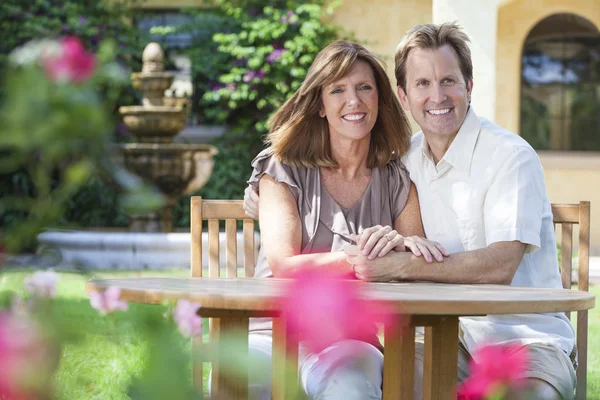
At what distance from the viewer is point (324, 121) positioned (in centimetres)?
325

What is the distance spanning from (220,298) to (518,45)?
1052 centimetres

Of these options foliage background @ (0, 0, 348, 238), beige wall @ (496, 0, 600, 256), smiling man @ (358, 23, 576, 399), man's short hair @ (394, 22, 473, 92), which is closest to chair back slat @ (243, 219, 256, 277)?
smiling man @ (358, 23, 576, 399)

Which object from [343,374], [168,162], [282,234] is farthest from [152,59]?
[343,374]

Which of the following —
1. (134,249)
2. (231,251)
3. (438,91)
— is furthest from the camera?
(134,249)

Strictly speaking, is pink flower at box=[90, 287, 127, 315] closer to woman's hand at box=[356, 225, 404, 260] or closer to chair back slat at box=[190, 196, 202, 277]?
woman's hand at box=[356, 225, 404, 260]

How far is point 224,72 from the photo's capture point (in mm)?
12422

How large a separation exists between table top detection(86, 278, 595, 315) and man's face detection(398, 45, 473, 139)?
0.79 meters

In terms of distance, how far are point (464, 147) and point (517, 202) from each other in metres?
0.30

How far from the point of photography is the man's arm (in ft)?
8.48

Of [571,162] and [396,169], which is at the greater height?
[396,169]

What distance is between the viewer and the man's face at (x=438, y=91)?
3.00 metres

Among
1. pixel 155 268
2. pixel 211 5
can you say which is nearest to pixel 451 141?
pixel 155 268

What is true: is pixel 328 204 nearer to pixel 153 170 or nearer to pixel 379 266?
pixel 379 266

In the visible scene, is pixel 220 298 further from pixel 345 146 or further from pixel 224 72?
pixel 224 72
